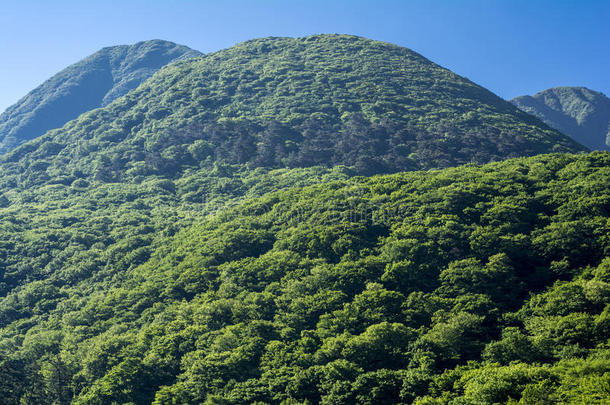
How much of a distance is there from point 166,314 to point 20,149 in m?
118

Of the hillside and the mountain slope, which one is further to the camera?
the mountain slope

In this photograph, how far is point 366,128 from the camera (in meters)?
124

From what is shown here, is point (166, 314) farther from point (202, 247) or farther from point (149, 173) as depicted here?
point (149, 173)

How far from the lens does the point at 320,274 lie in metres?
55.5

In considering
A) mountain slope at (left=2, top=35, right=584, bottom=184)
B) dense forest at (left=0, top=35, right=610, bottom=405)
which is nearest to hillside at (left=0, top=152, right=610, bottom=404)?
dense forest at (left=0, top=35, right=610, bottom=405)

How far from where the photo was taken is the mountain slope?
115 meters

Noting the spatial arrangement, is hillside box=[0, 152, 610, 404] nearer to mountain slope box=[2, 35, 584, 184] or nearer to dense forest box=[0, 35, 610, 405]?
dense forest box=[0, 35, 610, 405]

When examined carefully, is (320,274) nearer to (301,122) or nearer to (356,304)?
(356,304)

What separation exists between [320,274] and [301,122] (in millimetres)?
82969

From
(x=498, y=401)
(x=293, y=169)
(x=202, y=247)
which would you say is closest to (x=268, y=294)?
(x=202, y=247)

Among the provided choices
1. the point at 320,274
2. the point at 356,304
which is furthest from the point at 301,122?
the point at 356,304

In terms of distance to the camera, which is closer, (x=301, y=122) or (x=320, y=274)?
(x=320, y=274)

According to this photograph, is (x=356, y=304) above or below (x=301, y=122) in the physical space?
below

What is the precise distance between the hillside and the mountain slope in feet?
127
